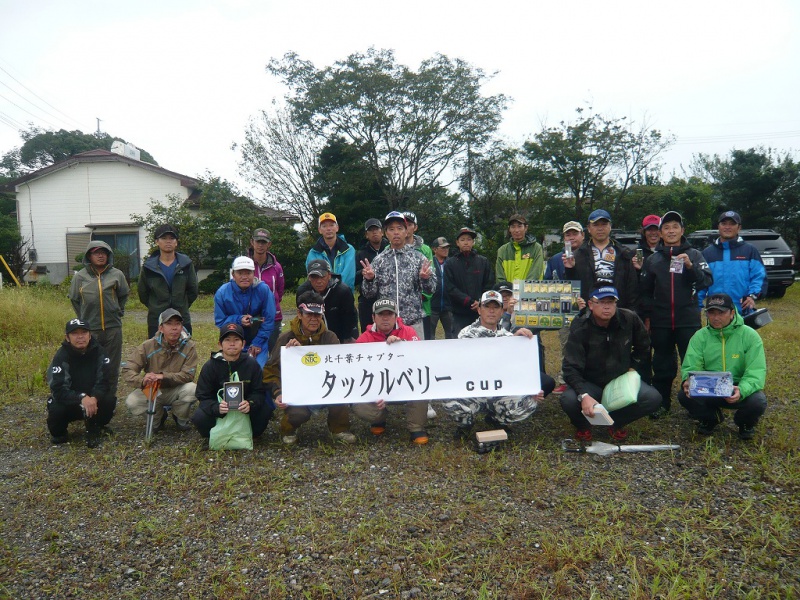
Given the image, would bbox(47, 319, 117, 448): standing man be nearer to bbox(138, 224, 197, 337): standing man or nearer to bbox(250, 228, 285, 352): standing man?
bbox(138, 224, 197, 337): standing man

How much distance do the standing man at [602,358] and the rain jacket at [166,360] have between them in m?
3.37

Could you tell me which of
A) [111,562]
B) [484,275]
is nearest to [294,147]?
[484,275]

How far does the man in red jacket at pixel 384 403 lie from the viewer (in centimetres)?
465

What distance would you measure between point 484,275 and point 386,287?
1229 mm

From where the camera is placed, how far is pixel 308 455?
14.5 ft

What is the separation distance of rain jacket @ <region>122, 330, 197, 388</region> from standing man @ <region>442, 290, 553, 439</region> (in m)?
2.41

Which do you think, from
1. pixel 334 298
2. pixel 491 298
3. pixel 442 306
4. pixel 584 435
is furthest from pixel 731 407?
pixel 334 298

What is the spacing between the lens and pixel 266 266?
576 cm

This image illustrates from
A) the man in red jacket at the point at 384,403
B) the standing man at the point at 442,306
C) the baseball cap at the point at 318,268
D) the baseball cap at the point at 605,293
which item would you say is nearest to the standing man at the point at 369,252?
the standing man at the point at 442,306

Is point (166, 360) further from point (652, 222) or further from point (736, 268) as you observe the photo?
point (736, 268)

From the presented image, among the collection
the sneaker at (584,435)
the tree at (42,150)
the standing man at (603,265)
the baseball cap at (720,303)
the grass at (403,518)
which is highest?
the tree at (42,150)

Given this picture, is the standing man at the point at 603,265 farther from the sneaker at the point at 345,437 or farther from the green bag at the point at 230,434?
the green bag at the point at 230,434

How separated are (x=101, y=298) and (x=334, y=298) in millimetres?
2295

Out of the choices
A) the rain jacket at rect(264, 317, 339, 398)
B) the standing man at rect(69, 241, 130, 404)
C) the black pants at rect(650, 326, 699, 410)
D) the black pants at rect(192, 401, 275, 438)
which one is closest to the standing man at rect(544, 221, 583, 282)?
the black pants at rect(650, 326, 699, 410)
